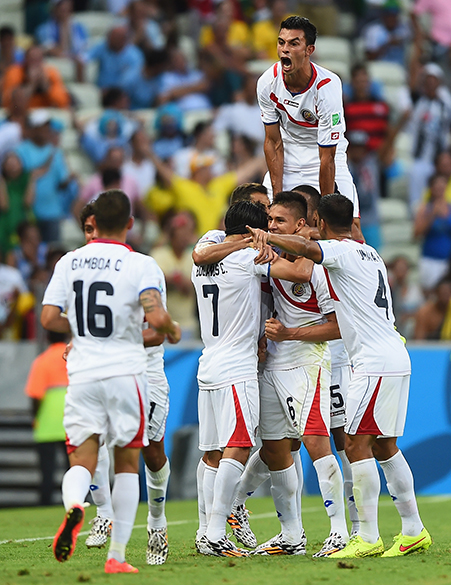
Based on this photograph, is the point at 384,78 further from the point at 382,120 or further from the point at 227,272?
the point at 227,272

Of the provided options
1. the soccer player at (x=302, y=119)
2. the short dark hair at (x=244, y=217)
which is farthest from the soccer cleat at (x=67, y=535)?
the soccer player at (x=302, y=119)

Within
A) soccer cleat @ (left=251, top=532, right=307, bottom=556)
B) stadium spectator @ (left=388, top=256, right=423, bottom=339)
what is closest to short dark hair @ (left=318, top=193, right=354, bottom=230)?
soccer cleat @ (left=251, top=532, right=307, bottom=556)

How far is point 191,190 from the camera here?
14.6 m

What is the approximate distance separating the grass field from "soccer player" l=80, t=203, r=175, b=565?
152 mm

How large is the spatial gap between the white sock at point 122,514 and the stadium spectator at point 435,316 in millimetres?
7518

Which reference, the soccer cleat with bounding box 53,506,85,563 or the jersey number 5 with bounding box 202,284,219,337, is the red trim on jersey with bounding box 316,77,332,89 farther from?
the soccer cleat with bounding box 53,506,85,563

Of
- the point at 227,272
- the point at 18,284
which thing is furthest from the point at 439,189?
the point at 227,272

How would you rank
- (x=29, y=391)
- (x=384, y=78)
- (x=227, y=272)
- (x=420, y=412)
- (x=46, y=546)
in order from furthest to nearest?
(x=384, y=78)
(x=420, y=412)
(x=29, y=391)
(x=46, y=546)
(x=227, y=272)

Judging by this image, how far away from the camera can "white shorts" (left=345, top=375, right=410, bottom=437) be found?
665 centimetres

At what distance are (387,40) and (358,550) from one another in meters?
14.0

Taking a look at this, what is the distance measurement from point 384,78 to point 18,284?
855 cm

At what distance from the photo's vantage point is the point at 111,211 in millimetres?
5980

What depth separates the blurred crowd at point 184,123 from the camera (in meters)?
13.8

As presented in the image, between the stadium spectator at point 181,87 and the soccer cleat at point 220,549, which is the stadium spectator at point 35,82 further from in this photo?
the soccer cleat at point 220,549
